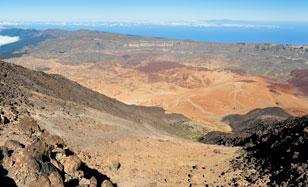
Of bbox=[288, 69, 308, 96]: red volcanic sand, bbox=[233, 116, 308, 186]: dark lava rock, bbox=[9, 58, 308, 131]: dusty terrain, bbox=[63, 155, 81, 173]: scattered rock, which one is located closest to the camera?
bbox=[63, 155, 81, 173]: scattered rock

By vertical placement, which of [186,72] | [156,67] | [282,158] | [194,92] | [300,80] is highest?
[282,158]

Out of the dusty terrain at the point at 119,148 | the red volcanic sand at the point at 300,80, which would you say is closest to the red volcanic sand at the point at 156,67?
the red volcanic sand at the point at 300,80

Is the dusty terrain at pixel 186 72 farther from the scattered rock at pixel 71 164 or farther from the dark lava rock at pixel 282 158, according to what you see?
the scattered rock at pixel 71 164

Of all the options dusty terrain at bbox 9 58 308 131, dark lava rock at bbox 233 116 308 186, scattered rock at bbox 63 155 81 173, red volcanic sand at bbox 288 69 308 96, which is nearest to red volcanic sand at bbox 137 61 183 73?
dusty terrain at bbox 9 58 308 131

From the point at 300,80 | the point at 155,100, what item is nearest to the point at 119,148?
the point at 155,100

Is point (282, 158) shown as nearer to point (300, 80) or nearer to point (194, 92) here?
point (194, 92)

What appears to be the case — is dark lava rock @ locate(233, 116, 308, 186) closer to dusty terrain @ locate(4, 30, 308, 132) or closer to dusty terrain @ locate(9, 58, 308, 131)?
dusty terrain @ locate(4, 30, 308, 132)

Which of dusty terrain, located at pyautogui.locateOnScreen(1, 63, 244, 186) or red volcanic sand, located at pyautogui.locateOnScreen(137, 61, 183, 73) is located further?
red volcanic sand, located at pyautogui.locateOnScreen(137, 61, 183, 73)

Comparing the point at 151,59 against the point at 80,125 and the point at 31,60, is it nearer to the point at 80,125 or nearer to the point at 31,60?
the point at 31,60

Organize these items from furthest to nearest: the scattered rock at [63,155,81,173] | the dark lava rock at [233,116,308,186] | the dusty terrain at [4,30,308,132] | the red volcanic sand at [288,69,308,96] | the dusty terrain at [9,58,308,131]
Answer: the red volcanic sand at [288,69,308,96]
the dusty terrain at [4,30,308,132]
the dusty terrain at [9,58,308,131]
the dark lava rock at [233,116,308,186]
the scattered rock at [63,155,81,173]
